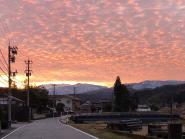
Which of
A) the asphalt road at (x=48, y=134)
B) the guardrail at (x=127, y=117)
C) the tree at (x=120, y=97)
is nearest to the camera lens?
the asphalt road at (x=48, y=134)

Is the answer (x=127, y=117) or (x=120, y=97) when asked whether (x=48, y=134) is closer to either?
(x=127, y=117)

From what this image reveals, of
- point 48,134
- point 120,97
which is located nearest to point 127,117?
point 120,97

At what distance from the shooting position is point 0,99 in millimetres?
99250

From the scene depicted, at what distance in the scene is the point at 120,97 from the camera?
149 m

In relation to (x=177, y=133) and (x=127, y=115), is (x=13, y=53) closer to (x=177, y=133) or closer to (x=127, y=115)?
(x=127, y=115)

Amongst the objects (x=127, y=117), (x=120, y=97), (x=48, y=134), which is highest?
(x=120, y=97)

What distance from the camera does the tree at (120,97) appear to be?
148m

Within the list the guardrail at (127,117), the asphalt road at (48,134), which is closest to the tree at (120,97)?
the guardrail at (127,117)

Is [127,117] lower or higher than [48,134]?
higher

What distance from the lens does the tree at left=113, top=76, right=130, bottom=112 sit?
148 metres

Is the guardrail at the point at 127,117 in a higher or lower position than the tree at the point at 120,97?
lower

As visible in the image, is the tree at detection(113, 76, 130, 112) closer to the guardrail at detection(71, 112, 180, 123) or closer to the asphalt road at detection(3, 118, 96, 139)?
the guardrail at detection(71, 112, 180, 123)

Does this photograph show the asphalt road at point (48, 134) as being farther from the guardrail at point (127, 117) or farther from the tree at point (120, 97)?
the tree at point (120, 97)

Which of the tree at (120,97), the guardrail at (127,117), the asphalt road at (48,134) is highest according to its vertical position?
the tree at (120,97)
